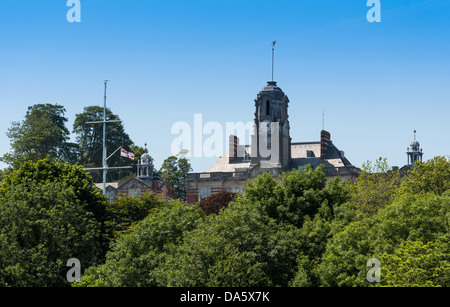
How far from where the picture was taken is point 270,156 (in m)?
114

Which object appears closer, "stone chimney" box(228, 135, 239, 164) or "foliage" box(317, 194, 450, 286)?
"foliage" box(317, 194, 450, 286)

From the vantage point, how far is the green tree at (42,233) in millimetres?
53219

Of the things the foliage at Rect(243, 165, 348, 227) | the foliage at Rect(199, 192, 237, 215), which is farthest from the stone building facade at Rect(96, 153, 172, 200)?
the foliage at Rect(243, 165, 348, 227)

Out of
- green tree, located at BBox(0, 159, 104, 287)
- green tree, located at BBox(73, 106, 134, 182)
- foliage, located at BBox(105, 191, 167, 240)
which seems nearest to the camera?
green tree, located at BBox(0, 159, 104, 287)

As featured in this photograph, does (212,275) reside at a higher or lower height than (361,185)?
lower

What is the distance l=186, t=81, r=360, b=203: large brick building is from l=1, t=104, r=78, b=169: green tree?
86.0ft

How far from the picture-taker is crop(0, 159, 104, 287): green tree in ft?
175

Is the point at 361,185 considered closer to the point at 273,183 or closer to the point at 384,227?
the point at 273,183

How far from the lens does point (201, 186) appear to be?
116 m

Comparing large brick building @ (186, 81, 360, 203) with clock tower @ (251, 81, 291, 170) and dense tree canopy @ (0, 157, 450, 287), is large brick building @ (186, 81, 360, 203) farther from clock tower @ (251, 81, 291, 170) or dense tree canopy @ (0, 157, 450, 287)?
dense tree canopy @ (0, 157, 450, 287)

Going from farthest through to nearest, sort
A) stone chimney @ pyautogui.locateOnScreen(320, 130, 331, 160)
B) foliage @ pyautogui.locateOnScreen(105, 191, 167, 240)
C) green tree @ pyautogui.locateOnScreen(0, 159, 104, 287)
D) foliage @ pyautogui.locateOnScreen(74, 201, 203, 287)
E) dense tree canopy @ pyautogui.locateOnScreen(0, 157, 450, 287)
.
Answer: stone chimney @ pyautogui.locateOnScreen(320, 130, 331, 160), foliage @ pyautogui.locateOnScreen(105, 191, 167, 240), green tree @ pyautogui.locateOnScreen(0, 159, 104, 287), foliage @ pyautogui.locateOnScreen(74, 201, 203, 287), dense tree canopy @ pyautogui.locateOnScreen(0, 157, 450, 287)
